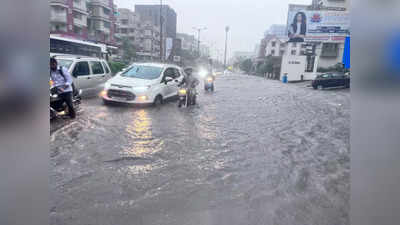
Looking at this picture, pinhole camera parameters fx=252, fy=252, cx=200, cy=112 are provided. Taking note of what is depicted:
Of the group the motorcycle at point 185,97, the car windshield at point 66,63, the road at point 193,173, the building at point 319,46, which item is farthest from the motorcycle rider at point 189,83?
the building at point 319,46

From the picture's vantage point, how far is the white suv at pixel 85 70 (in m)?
8.75

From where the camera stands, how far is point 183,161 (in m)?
4.41

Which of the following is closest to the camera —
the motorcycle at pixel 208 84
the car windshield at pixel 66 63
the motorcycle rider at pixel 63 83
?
the motorcycle rider at pixel 63 83

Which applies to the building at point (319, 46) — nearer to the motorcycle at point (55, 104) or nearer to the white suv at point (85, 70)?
the white suv at point (85, 70)

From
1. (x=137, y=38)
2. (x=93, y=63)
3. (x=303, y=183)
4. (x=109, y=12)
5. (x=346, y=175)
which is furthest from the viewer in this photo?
(x=137, y=38)

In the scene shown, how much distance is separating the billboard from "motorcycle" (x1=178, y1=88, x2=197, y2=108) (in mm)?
21887

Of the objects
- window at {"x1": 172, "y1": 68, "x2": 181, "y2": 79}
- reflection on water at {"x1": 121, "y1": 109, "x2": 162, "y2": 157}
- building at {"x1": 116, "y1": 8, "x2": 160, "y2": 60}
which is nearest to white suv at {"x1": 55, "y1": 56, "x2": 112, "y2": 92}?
window at {"x1": 172, "y1": 68, "x2": 181, "y2": 79}

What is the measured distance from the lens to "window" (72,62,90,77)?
8898mm

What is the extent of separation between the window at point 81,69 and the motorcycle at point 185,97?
139 inches

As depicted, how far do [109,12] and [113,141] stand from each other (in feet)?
63.7
